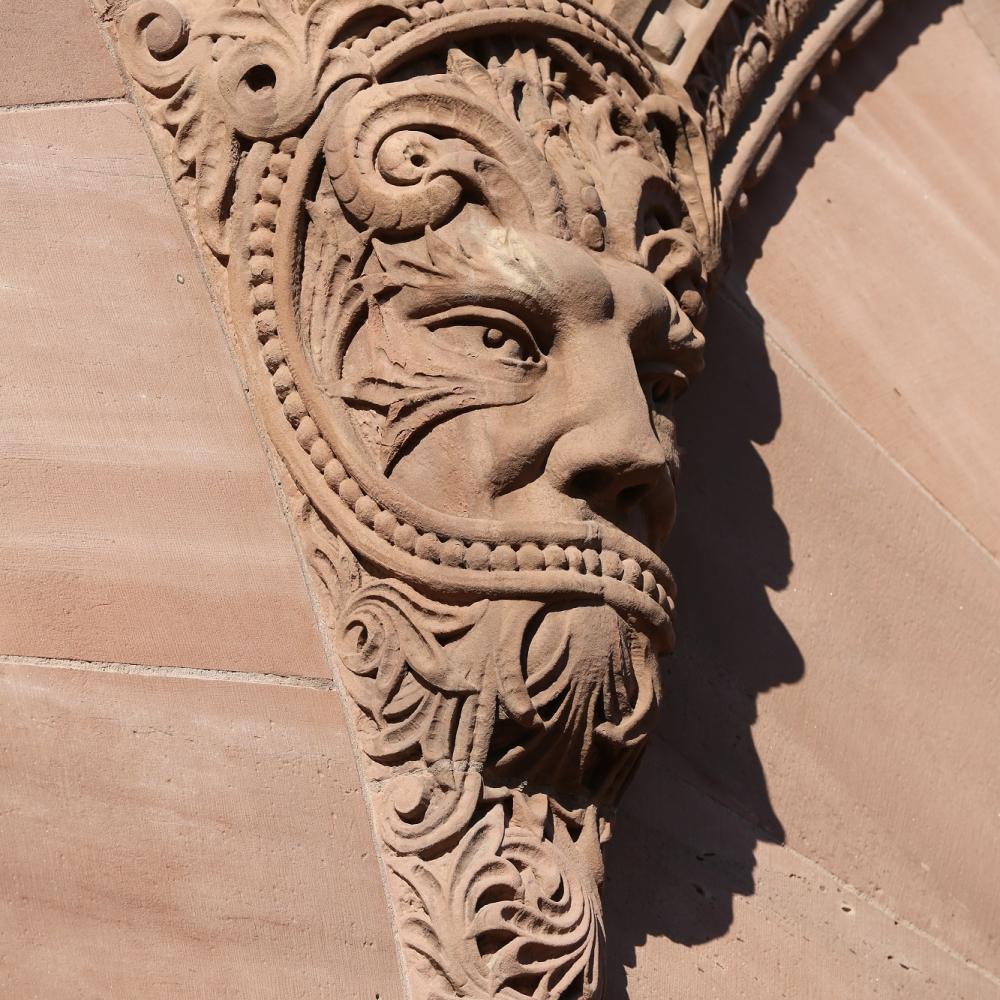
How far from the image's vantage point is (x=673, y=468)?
2154mm

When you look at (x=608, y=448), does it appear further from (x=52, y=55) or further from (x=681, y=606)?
(x=52, y=55)

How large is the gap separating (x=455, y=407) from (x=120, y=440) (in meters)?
0.38

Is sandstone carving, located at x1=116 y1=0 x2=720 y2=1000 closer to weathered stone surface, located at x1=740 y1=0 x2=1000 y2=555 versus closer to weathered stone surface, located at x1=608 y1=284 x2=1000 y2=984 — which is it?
weathered stone surface, located at x1=608 y1=284 x2=1000 y2=984

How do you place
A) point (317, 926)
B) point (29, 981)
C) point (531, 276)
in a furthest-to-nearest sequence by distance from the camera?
point (531, 276), point (317, 926), point (29, 981)

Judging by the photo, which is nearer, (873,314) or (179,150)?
(179,150)

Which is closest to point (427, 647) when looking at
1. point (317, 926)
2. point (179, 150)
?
point (317, 926)

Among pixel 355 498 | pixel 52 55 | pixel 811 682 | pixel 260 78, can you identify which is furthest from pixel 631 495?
pixel 52 55

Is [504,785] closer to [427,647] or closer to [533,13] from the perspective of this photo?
[427,647]

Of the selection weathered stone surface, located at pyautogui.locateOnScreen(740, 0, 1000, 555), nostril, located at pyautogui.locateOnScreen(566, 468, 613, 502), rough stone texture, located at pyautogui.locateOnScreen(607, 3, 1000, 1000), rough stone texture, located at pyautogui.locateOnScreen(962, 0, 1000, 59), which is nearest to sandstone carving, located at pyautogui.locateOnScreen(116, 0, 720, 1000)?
nostril, located at pyautogui.locateOnScreen(566, 468, 613, 502)

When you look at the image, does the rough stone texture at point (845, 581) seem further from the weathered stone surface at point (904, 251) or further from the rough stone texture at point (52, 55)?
the rough stone texture at point (52, 55)

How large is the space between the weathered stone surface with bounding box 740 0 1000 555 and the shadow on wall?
50 mm

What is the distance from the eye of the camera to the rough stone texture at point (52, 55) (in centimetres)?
220

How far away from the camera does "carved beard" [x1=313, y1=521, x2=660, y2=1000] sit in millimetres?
1930

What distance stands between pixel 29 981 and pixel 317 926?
0.30 metres
